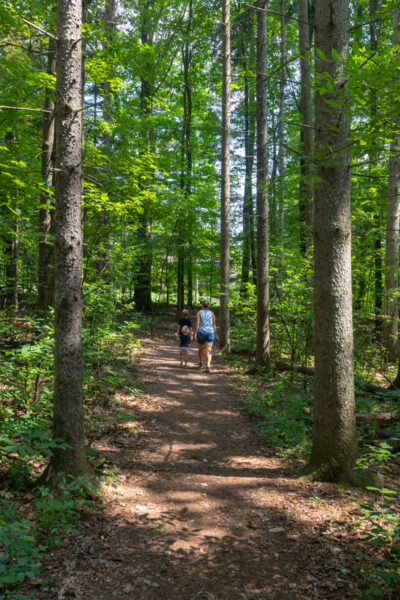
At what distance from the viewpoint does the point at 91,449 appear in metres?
4.21

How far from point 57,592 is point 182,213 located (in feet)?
Answer: 48.7

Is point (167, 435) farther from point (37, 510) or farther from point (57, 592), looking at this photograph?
point (57, 592)

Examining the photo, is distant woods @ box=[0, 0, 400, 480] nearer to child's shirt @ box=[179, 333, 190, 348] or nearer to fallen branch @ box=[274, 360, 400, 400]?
fallen branch @ box=[274, 360, 400, 400]

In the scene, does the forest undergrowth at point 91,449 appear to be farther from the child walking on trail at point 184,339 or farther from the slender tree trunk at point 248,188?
the slender tree trunk at point 248,188

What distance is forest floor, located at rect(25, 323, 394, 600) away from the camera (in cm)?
263

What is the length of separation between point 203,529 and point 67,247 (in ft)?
10.6

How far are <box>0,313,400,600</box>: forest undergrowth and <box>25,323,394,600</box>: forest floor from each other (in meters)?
0.12

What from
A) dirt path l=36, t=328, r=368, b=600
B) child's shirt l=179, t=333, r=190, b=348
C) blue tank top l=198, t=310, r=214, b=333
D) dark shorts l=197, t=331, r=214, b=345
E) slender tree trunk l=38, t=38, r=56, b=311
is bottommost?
dirt path l=36, t=328, r=368, b=600

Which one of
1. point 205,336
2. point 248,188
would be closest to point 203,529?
point 205,336

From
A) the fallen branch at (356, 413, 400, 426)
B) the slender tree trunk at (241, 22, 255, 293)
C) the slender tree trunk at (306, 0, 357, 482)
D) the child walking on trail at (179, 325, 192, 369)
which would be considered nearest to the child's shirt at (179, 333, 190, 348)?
the child walking on trail at (179, 325, 192, 369)

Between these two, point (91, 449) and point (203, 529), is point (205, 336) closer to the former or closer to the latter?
point (91, 449)

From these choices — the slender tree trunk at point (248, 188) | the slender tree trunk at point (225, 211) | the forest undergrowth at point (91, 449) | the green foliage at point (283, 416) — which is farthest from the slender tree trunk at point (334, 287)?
the slender tree trunk at point (248, 188)

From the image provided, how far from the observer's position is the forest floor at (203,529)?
8.63 feet

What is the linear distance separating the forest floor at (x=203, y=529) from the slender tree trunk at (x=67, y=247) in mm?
886
